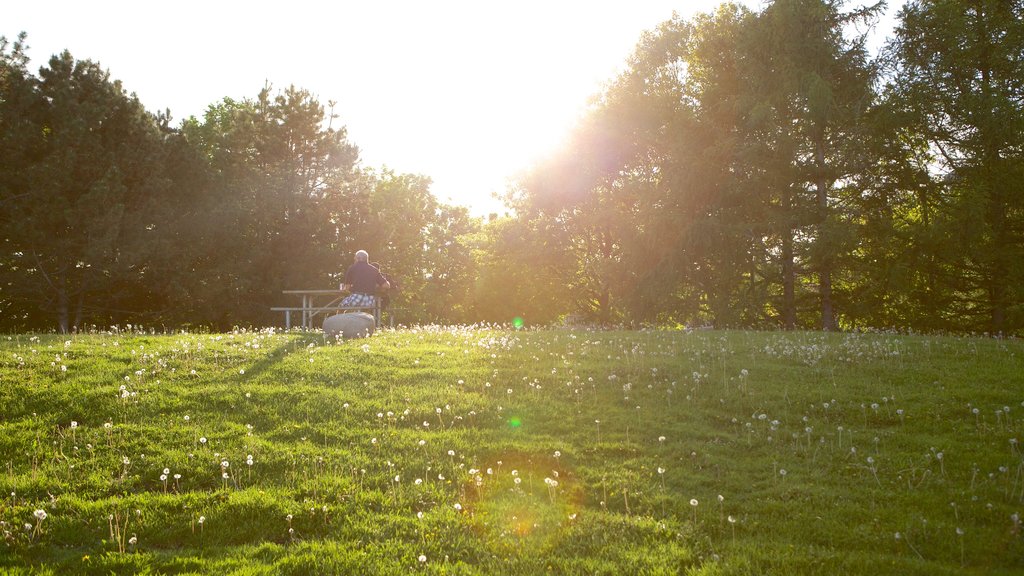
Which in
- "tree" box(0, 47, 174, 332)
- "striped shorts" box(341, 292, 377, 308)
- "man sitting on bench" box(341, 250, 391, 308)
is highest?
"tree" box(0, 47, 174, 332)

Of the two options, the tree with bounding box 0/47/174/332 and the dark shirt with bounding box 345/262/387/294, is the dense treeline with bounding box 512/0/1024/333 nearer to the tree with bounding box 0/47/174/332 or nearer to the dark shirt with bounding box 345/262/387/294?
the dark shirt with bounding box 345/262/387/294

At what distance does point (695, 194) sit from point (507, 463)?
2687 centimetres

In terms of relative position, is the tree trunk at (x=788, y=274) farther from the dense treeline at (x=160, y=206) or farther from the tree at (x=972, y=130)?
the dense treeline at (x=160, y=206)

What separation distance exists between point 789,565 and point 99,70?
4017 centimetres

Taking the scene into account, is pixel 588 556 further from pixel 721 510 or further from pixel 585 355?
pixel 585 355

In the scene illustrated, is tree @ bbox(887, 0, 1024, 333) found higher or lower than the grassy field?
higher

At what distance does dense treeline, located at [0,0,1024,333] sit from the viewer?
90.9ft

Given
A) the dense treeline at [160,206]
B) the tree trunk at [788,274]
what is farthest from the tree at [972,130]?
the dense treeline at [160,206]

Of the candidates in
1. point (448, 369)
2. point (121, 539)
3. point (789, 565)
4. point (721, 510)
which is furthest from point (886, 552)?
point (448, 369)

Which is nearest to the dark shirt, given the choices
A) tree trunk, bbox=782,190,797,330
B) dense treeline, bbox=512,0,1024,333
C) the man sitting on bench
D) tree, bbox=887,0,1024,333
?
the man sitting on bench

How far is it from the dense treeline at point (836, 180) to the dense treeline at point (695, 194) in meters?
0.11

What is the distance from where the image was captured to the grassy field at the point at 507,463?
261 inches

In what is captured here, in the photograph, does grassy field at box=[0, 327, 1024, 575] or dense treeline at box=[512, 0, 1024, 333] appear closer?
grassy field at box=[0, 327, 1024, 575]

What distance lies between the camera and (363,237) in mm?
49031
